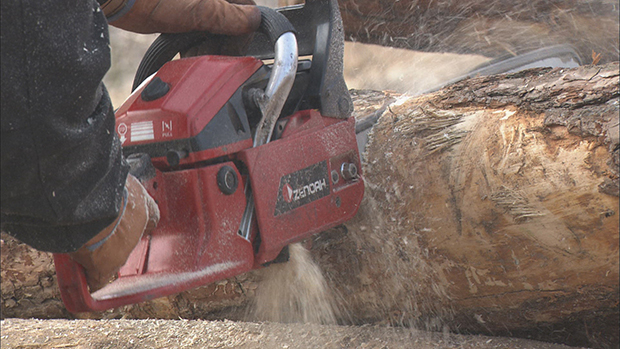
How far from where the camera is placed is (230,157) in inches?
73.8

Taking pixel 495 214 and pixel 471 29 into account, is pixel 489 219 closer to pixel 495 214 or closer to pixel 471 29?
pixel 495 214

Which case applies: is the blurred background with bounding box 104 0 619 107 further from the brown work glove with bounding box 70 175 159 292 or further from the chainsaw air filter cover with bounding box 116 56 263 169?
the brown work glove with bounding box 70 175 159 292

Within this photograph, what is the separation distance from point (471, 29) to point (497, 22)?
161 mm

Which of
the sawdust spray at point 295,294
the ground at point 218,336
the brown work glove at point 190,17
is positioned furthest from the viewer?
the sawdust spray at point 295,294

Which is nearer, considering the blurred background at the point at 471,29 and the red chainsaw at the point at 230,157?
the red chainsaw at the point at 230,157

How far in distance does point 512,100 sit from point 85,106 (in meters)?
1.40

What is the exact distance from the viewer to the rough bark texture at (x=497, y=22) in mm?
3562

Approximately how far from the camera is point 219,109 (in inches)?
71.9

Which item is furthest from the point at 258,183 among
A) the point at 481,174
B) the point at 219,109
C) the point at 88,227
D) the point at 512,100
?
the point at 512,100

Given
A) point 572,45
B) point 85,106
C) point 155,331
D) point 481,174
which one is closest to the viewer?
point 85,106

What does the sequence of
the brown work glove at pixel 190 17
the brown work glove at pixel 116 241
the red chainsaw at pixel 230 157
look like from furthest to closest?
the brown work glove at pixel 190 17 < the red chainsaw at pixel 230 157 < the brown work glove at pixel 116 241

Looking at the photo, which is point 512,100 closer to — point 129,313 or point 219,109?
point 219,109

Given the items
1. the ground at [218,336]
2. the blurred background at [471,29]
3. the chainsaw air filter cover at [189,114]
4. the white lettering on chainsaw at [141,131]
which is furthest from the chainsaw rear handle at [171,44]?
the blurred background at [471,29]

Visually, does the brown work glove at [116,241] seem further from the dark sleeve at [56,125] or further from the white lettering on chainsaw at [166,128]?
the white lettering on chainsaw at [166,128]
